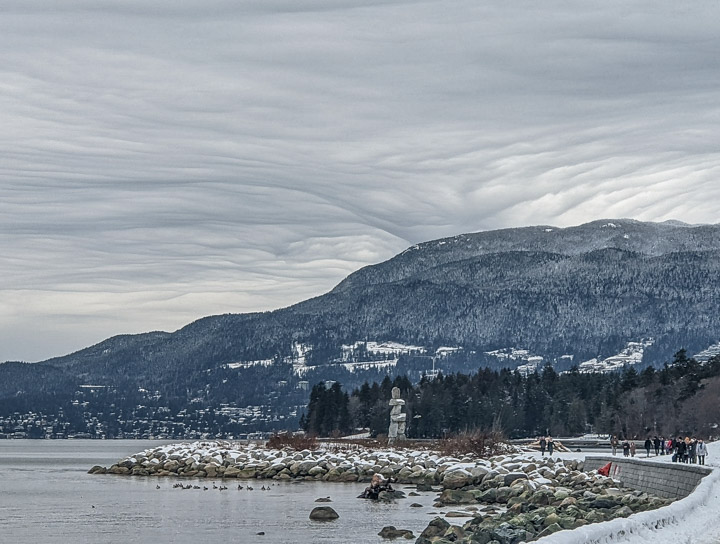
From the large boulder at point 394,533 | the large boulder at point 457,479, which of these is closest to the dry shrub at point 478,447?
the large boulder at point 457,479

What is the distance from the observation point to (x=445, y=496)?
50.3 m

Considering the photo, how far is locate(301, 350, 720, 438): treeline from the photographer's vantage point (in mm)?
120375

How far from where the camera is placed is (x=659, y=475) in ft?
148

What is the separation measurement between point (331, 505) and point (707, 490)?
2022 centimetres

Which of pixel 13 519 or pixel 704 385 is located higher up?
pixel 704 385

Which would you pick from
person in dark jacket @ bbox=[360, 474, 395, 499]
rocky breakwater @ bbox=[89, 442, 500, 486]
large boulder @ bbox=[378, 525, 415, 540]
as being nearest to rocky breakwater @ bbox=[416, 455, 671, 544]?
large boulder @ bbox=[378, 525, 415, 540]

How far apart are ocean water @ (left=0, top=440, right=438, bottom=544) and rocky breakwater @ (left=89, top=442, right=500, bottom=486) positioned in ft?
10.2

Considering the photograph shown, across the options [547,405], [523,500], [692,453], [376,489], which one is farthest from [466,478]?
[547,405]

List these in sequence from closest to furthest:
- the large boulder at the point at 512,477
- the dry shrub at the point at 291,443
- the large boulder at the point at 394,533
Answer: the large boulder at the point at 394,533 < the large boulder at the point at 512,477 < the dry shrub at the point at 291,443

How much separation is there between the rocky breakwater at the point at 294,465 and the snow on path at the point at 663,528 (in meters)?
33.3

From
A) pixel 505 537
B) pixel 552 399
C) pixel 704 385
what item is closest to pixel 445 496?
pixel 505 537

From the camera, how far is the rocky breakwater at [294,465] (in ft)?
220

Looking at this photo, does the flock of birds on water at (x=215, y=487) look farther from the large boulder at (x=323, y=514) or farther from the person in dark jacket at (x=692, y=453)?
the person in dark jacket at (x=692, y=453)

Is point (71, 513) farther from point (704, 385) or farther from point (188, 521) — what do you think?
point (704, 385)
